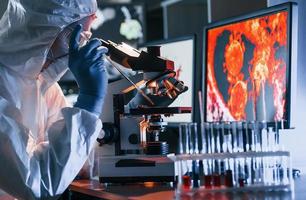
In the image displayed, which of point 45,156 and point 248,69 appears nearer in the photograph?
point 45,156

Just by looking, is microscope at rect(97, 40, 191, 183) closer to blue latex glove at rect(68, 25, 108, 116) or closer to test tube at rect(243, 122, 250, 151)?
blue latex glove at rect(68, 25, 108, 116)

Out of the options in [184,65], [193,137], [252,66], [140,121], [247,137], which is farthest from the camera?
[184,65]

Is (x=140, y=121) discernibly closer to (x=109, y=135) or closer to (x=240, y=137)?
(x=109, y=135)

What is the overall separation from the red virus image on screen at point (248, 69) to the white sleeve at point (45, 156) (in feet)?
2.02

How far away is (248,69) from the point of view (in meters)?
1.97

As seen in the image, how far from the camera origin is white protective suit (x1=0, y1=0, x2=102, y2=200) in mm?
1560

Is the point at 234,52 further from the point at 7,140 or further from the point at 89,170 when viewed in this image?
the point at 7,140

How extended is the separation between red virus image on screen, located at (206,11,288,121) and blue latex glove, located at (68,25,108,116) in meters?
0.54

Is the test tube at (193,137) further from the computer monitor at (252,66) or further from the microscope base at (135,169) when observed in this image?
the computer monitor at (252,66)

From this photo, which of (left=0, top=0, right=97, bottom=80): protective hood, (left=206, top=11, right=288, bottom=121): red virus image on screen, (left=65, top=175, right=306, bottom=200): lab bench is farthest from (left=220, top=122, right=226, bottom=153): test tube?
(left=0, top=0, right=97, bottom=80): protective hood

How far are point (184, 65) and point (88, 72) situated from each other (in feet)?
2.80

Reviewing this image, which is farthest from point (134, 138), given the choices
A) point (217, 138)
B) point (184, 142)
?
point (217, 138)

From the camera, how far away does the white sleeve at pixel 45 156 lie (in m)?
1.55

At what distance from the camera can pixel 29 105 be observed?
1863 millimetres
